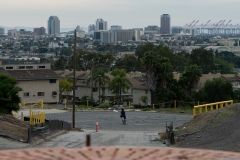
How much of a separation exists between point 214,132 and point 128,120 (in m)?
12.7

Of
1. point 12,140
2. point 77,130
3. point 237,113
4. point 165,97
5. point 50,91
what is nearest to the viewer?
point 12,140

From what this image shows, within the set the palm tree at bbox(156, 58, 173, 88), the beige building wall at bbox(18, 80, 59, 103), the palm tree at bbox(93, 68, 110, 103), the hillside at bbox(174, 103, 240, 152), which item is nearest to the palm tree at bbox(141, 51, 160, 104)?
the palm tree at bbox(156, 58, 173, 88)

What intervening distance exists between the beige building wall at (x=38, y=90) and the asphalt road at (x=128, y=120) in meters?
18.9

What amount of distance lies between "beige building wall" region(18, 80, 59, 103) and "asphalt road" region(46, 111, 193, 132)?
18.9 meters

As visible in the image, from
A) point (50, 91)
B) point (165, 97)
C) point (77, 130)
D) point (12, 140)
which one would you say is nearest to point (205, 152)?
point (12, 140)

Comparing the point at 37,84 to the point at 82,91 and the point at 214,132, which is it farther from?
the point at 214,132

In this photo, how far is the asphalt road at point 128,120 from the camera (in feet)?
106

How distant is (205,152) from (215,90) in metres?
50.2

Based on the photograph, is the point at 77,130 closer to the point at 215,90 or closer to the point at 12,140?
the point at 12,140

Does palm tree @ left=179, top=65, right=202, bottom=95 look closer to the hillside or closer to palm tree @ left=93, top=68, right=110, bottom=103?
palm tree @ left=93, top=68, right=110, bottom=103

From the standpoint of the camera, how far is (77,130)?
3017 centimetres

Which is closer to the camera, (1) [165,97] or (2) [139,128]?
(2) [139,128]

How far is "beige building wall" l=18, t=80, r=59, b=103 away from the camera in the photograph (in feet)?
199

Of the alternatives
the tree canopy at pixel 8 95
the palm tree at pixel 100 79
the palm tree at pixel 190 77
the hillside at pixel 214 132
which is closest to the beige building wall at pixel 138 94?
the palm tree at pixel 100 79
